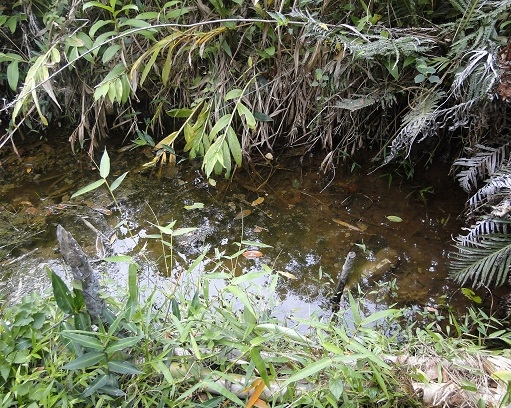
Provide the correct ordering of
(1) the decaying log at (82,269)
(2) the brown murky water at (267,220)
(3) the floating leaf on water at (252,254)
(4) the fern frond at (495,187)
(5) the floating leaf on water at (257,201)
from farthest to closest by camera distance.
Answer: (5) the floating leaf on water at (257,201) < (3) the floating leaf on water at (252,254) < (2) the brown murky water at (267,220) < (4) the fern frond at (495,187) < (1) the decaying log at (82,269)

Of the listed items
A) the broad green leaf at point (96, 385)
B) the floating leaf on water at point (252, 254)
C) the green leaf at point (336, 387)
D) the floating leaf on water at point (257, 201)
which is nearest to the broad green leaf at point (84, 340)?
the broad green leaf at point (96, 385)

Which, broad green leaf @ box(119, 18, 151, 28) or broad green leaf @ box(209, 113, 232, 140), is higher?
broad green leaf @ box(119, 18, 151, 28)

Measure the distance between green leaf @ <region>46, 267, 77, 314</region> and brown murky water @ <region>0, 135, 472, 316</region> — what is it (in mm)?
831

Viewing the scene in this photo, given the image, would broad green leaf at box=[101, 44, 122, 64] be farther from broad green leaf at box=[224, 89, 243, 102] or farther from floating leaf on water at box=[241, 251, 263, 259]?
floating leaf on water at box=[241, 251, 263, 259]

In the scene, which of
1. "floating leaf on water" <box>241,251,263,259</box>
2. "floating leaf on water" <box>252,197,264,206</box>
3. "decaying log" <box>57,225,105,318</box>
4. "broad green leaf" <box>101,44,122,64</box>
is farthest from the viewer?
"floating leaf on water" <box>252,197,264,206</box>

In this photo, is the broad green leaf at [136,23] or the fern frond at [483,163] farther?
the broad green leaf at [136,23]

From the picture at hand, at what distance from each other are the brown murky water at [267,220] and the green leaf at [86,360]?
89cm

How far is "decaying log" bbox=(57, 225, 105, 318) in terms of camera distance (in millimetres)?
1253

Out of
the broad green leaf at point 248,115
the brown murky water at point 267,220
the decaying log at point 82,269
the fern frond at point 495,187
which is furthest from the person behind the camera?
the broad green leaf at point 248,115

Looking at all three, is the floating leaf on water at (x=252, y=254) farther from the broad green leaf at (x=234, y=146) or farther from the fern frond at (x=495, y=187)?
the fern frond at (x=495, y=187)

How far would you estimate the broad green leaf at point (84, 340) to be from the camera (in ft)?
4.21

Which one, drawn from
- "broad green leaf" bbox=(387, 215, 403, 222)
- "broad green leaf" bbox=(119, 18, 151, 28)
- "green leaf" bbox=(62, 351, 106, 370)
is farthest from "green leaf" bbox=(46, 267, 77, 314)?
"broad green leaf" bbox=(387, 215, 403, 222)

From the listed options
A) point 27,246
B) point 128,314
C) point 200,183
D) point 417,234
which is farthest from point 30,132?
point 417,234

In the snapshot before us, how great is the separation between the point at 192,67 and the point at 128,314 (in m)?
1.98
